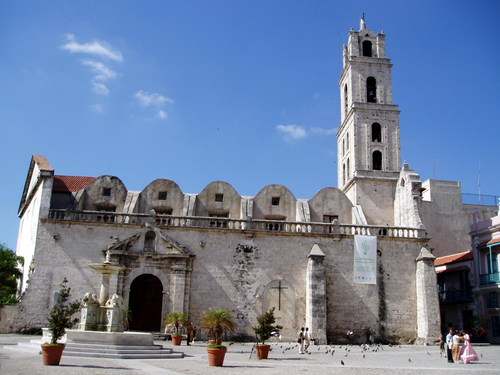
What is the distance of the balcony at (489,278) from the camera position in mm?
30609

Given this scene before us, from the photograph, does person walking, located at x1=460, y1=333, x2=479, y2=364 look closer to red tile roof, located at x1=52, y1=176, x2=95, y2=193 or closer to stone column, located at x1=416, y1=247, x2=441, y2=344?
stone column, located at x1=416, y1=247, x2=441, y2=344

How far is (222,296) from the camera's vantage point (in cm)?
2805

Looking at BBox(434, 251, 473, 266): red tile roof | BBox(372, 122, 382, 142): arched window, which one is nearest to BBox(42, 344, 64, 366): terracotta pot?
BBox(434, 251, 473, 266): red tile roof

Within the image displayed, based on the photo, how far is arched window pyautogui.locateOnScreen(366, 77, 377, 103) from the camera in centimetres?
4009

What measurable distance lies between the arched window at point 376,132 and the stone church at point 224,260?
6.29 metres

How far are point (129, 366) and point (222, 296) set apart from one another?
46.8 feet

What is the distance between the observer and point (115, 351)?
654 inches

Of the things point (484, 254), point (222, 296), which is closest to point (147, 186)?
point (222, 296)

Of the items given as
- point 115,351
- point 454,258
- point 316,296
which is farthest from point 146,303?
point 454,258

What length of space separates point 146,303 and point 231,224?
661cm

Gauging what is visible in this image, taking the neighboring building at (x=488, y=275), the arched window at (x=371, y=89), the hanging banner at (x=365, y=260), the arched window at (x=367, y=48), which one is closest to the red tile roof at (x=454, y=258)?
the neighboring building at (x=488, y=275)

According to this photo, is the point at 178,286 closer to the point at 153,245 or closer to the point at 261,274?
the point at 153,245

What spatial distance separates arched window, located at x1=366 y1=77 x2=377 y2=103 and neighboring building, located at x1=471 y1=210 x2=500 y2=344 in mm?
12867

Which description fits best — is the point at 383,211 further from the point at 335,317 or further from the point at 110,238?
the point at 110,238
